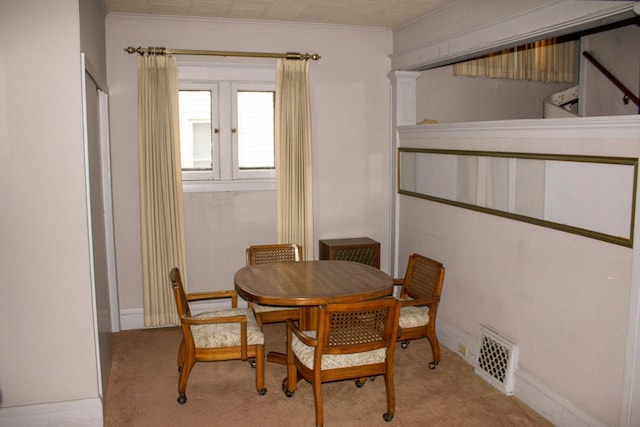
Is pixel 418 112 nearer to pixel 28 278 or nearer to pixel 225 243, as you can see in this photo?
pixel 225 243

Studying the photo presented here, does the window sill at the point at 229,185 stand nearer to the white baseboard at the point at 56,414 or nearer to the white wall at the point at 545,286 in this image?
the white wall at the point at 545,286

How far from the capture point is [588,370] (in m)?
3.05

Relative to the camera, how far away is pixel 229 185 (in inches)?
201

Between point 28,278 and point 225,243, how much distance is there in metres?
2.15

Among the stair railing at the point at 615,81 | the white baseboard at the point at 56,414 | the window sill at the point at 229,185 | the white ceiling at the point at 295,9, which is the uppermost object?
the white ceiling at the point at 295,9

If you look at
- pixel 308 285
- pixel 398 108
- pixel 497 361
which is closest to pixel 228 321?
pixel 308 285

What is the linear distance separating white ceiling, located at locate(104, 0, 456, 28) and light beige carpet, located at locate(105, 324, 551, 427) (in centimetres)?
280

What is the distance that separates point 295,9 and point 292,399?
3081 mm

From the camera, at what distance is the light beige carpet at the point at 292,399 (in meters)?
3.34

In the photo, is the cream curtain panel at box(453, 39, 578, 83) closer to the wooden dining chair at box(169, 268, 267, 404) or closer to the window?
the window

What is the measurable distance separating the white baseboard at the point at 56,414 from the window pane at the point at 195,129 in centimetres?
236

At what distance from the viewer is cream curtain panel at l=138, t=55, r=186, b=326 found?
470 centimetres

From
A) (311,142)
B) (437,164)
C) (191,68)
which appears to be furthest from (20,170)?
(437,164)

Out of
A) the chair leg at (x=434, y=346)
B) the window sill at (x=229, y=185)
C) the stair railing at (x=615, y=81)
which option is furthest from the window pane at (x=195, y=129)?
the stair railing at (x=615, y=81)
